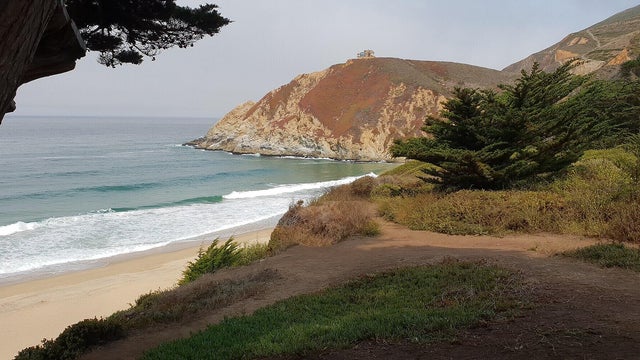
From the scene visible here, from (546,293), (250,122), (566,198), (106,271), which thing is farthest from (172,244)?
(250,122)

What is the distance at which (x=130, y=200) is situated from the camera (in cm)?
3153

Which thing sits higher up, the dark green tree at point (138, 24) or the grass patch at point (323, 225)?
the dark green tree at point (138, 24)

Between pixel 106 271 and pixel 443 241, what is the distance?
39.9 ft

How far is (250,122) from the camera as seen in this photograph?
74.2 m

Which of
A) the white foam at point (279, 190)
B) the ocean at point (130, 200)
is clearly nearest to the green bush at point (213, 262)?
the ocean at point (130, 200)

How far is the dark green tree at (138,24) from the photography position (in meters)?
6.51

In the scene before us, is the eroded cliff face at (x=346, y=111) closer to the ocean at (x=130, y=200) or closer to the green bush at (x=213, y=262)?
the ocean at (x=130, y=200)

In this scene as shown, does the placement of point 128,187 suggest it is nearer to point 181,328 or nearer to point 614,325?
point 181,328

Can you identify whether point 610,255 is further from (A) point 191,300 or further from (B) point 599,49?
(B) point 599,49

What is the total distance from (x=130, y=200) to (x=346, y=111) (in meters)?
42.3

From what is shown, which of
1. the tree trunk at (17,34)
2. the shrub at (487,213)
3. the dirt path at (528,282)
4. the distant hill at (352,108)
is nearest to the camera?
the tree trunk at (17,34)

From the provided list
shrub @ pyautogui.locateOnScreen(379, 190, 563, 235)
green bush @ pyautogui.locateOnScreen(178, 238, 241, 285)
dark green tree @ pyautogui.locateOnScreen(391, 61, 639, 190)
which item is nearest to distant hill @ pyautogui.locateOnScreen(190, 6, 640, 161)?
dark green tree @ pyautogui.locateOnScreen(391, 61, 639, 190)

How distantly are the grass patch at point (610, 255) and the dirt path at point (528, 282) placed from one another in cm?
27

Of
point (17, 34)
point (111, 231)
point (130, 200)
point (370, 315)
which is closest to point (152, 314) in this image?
point (370, 315)
